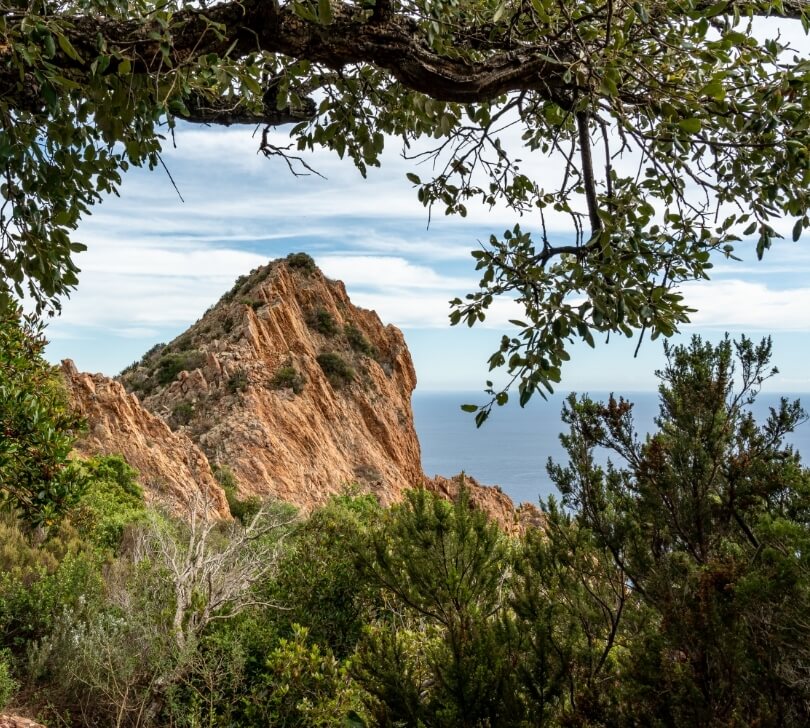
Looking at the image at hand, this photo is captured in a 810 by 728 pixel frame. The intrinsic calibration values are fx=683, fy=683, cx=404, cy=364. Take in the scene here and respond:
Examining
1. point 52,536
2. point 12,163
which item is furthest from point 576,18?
point 52,536

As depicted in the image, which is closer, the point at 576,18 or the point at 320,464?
the point at 576,18

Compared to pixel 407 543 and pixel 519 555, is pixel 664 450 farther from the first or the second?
pixel 407 543

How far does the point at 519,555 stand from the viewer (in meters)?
5.55

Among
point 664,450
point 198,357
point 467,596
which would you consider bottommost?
point 198,357

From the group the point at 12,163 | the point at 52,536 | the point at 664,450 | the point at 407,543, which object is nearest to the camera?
the point at 12,163

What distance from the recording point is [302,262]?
3272cm

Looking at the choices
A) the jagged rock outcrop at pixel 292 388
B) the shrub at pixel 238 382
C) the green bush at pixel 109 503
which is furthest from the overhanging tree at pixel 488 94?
the shrub at pixel 238 382

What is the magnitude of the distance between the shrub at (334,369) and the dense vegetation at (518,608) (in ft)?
71.1

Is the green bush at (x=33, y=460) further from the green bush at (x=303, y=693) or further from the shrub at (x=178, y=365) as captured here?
the shrub at (x=178, y=365)

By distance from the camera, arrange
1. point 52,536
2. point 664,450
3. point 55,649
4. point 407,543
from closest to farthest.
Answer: point 664,450 → point 407,543 → point 55,649 → point 52,536

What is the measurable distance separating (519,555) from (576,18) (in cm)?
390

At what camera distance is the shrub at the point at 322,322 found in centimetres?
3139

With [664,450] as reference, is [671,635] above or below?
below

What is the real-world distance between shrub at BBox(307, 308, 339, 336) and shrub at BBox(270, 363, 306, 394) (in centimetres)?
417
